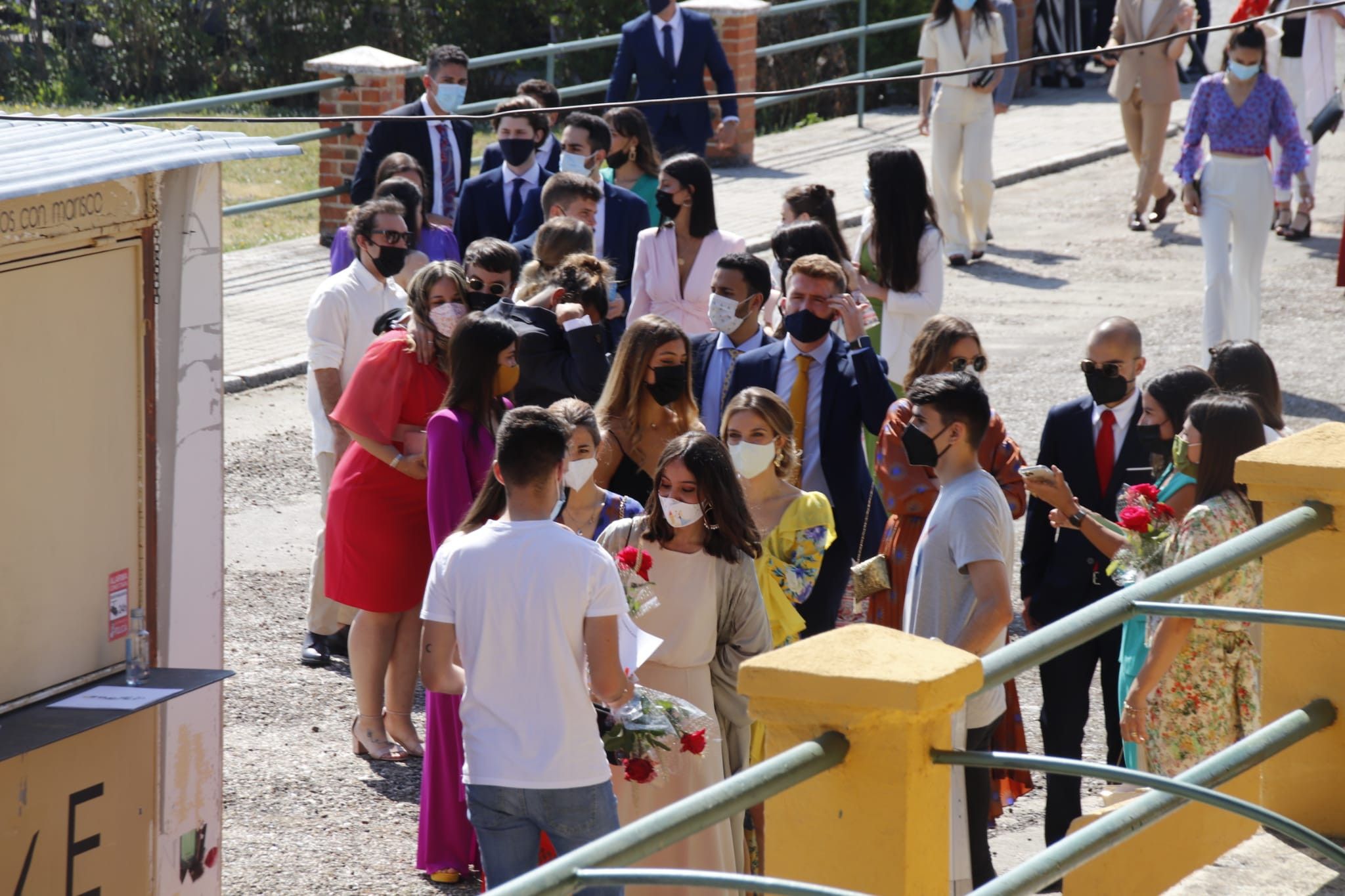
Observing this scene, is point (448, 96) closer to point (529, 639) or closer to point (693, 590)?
point (693, 590)

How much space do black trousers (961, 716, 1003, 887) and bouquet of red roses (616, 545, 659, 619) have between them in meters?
1.07

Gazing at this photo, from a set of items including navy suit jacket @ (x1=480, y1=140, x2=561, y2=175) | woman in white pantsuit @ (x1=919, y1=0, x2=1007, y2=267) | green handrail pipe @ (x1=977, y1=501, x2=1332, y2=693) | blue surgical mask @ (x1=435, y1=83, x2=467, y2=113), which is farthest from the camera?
woman in white pantsuit @ (x1=919, y1=0, x2=1007, y2=267)

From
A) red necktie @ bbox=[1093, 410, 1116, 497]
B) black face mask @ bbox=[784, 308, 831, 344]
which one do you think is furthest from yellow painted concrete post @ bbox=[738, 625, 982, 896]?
black face mask @ bbox=[784, 308, 831, 344]

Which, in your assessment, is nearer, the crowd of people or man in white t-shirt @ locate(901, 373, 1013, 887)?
the crowd of people

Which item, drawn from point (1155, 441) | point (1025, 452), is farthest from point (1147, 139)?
point (1155, 441)

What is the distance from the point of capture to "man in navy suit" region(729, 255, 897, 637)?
6551mm

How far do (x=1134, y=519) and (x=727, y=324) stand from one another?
2057 mm

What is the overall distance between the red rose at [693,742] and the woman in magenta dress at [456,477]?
973mm

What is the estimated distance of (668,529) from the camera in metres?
5.23

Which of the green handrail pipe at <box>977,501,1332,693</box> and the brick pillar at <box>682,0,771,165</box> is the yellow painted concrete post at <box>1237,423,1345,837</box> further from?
the brick pillar at <box>682,0,771,165</box>

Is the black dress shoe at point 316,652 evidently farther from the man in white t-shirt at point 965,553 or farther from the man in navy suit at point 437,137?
the man in navy suit at point 437,137

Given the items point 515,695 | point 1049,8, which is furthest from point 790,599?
point 1049,8

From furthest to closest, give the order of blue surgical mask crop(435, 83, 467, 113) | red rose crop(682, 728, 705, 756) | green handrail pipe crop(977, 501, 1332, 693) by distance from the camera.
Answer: blue surgical mask crop(435, 83, 467, 113) → red rose crop(682, 728, 705, 756) → green handrail pipe crop(977, 501, 1332, 693)

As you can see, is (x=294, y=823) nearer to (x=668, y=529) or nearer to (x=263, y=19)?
(x=668, y=529)
